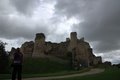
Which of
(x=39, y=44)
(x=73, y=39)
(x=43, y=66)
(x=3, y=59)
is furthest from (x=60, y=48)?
(x=3, y=59)

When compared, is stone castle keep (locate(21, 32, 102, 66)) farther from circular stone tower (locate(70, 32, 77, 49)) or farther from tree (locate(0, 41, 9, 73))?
tree (locate(0, 41, 9, 73))

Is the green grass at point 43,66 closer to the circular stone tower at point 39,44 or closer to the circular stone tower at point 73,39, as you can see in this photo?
the circular stone tower at point 39,44

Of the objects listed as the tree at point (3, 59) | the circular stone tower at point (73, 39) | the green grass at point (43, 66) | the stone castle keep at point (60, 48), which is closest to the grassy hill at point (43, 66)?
the green grass at point (43, 66)

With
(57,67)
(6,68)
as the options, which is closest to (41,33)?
(57,67)

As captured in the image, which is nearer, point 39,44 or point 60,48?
point 39,44

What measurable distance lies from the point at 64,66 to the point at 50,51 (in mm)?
27814

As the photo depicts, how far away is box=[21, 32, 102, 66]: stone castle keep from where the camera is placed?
9006 cm

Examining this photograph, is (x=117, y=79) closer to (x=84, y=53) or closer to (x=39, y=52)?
(x=39, y=52)

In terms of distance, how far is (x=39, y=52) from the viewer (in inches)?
3538

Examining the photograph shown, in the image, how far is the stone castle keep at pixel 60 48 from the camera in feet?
295

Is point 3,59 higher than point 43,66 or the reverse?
higher

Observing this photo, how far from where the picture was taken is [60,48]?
95.8 meters

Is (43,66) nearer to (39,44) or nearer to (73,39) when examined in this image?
(39,44)

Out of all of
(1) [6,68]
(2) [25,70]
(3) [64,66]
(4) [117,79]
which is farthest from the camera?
(3) [64,66]
